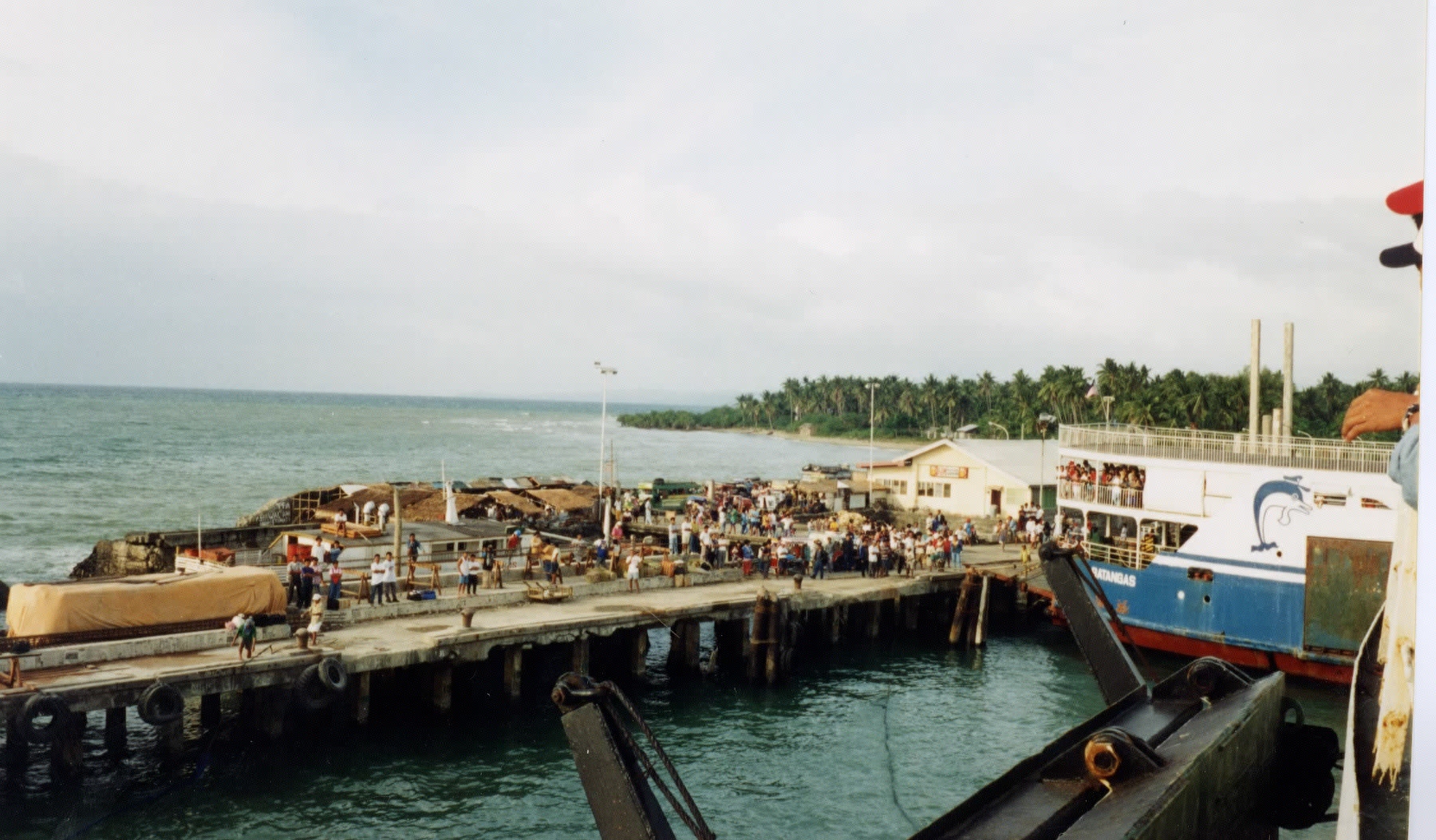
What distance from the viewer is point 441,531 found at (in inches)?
1173

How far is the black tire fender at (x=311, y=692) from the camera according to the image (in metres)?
18.0

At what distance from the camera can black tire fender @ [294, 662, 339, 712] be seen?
59.2 ft

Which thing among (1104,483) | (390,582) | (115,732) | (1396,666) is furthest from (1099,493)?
(1396,666)

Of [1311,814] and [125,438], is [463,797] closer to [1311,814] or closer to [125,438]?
[1311,814]

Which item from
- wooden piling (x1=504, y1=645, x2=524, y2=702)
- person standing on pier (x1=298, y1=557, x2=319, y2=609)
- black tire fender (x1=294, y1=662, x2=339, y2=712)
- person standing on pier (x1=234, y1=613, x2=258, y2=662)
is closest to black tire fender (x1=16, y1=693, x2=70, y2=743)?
person standing on pier (x1=234, y1=613, x2=258, y2=662)

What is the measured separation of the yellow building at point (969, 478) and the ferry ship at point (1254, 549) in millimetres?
14353

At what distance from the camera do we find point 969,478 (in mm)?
45500

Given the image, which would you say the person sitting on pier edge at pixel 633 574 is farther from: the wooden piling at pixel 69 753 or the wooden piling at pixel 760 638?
the wooden piling at pixel 69 753

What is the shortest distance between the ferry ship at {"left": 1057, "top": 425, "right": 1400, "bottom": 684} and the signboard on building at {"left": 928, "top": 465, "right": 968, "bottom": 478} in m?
16.6

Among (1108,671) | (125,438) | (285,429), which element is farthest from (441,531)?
(285,429)

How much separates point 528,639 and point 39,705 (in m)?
8.69

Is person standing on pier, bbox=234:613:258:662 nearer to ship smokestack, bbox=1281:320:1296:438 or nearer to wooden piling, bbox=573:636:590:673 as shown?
wooden piling, bbox=573:636:590:673

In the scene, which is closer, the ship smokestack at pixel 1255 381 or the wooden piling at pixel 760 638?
the wooden piling at pixel 760 638

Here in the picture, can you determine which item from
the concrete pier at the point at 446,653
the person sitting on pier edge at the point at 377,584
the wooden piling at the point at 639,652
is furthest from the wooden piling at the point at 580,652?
the person sitting on pier edge at the point at 377,584
